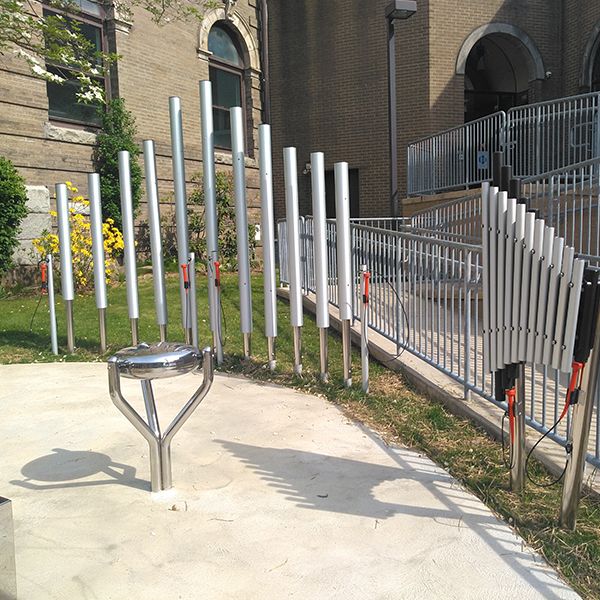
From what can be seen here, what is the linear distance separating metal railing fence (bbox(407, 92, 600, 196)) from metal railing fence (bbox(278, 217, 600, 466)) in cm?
539

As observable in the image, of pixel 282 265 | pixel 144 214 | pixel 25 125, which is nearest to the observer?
pixel 282 265

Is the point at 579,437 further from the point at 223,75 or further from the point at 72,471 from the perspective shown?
the point at 223,75

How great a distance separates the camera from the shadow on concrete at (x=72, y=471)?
12.0 ft

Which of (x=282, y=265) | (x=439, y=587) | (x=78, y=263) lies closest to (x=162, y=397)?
(x=439, y=587)

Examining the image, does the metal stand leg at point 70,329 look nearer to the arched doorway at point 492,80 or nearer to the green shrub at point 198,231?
the green shrub at point 198,231

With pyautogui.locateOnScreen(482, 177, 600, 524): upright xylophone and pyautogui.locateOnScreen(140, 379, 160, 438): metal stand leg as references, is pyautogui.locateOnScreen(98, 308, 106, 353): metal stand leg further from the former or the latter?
pyautogui.locateOnScreen(482, 177, 600, 524): upright xylophone

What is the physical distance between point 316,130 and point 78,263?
8.79 metres

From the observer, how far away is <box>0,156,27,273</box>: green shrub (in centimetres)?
981

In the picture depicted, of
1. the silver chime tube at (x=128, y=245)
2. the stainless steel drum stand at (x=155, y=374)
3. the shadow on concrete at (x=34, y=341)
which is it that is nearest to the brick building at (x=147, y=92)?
the shadow on concrete at (x=34, y=341)

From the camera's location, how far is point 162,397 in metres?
5.41

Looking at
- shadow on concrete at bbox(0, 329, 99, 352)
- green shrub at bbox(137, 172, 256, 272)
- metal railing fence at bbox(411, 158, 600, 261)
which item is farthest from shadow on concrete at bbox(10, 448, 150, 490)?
green shrub at bbox(137, 172, 256, 272)

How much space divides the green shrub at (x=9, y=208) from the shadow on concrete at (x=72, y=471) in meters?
6.80

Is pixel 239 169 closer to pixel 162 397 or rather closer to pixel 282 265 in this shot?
pixel 162 397

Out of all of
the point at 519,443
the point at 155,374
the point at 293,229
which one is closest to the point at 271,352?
the point at 293,229
